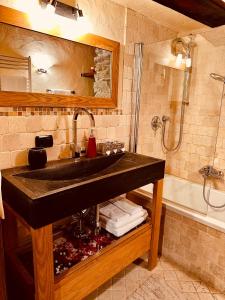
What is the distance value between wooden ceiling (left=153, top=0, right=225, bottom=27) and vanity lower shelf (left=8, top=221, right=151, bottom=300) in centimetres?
142

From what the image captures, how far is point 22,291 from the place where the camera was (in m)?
1.24

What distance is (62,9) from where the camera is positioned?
4.39 ft

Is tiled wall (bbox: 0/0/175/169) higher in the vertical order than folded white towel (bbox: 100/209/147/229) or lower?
higher

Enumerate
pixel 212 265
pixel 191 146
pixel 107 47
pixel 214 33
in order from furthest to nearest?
1. pixel 191 146
2. pixel 214 33
3. pixel 107 47
4. pixel 212 265

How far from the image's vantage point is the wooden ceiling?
1.19 metres

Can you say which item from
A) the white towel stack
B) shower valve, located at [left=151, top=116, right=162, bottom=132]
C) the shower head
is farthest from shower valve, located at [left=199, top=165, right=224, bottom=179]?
the white towel stack

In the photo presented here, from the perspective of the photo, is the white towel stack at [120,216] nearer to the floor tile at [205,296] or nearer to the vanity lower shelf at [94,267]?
the vanity lower shelf at [94,267]

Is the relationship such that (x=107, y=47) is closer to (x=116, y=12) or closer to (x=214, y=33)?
(x=116, y=12)

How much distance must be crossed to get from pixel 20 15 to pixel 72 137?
789 millimetres

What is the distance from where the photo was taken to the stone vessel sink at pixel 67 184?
95 cm

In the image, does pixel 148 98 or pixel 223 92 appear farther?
pixel 148 98

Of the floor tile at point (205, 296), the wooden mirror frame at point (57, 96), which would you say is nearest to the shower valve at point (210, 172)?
the floor tile at point (205, 296)

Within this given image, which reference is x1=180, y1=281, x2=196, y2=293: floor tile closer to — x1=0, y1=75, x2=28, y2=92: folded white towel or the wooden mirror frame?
the wooden mirror frame

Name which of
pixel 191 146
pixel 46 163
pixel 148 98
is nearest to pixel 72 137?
pixel 46 163
